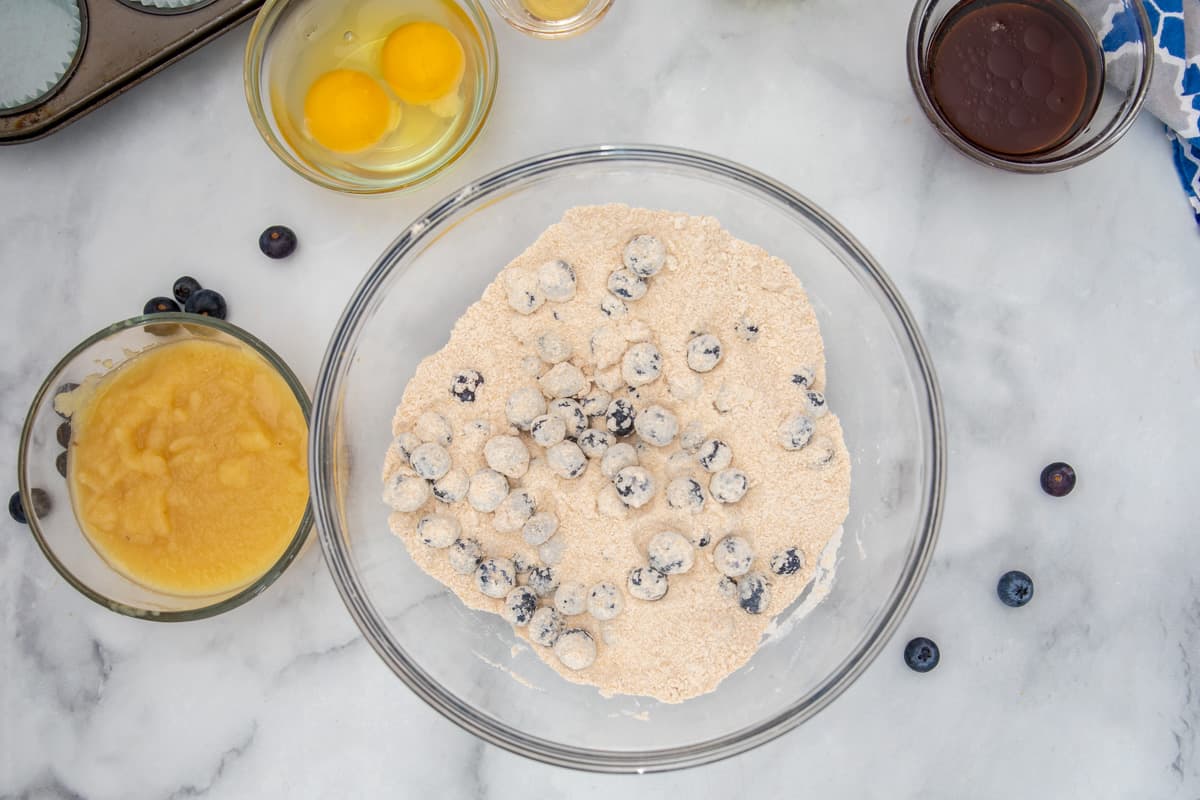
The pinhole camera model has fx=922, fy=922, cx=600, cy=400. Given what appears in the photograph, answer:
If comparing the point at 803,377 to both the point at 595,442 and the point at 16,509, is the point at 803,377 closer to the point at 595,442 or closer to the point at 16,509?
the point at 595,442

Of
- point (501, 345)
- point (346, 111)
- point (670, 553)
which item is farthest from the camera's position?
point (346, 111)

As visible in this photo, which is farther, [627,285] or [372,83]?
[372,83]

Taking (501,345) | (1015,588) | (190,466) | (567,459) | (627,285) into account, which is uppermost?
(627,285)

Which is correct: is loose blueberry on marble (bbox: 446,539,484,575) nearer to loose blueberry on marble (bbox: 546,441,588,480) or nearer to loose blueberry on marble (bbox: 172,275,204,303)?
loose blueberry on marble (bbox: 546,441,588,480)

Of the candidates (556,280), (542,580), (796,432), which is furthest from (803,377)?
(542,580)

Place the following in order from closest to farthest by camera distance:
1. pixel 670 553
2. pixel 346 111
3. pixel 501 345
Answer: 1. pixel 670 553
2. pixel 501 345
3. pixel 346 111

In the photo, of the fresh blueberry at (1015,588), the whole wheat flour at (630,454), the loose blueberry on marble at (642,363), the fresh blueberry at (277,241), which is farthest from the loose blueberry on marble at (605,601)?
the fresh blueberry at (277,241)
